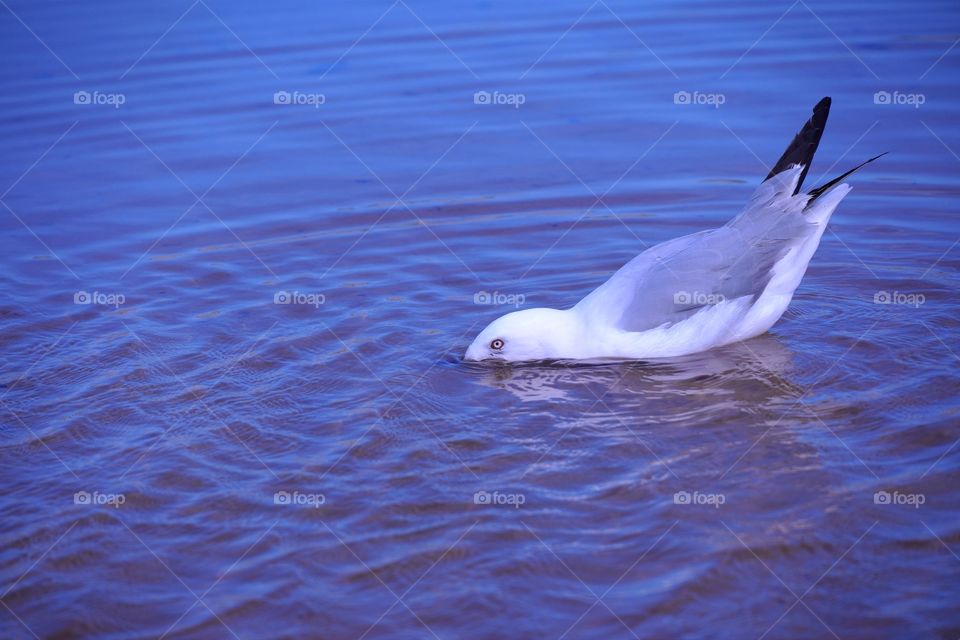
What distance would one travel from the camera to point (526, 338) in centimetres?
675

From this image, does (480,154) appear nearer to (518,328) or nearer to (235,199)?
(235,199)

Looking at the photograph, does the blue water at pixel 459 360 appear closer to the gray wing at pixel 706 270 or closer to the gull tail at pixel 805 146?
the gray wing at pixel 706 270

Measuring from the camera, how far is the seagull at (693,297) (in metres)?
6.61

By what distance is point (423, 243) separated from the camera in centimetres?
854

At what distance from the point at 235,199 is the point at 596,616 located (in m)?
6.14

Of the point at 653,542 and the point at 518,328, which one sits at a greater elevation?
the point at 518,328

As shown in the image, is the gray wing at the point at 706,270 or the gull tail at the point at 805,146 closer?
the gray wing at the point at 706,270

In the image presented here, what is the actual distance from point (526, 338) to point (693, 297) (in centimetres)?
99

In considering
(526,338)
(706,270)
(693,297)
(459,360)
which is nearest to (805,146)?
(706,270)

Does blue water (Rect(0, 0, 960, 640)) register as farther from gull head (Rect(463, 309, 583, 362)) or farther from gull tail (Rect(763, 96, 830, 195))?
gull tail (Rect(763, 96, 830, 195))

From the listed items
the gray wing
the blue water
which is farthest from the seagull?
the blue water

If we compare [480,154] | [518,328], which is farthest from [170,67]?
[518,328]

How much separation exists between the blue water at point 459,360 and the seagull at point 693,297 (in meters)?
0.14

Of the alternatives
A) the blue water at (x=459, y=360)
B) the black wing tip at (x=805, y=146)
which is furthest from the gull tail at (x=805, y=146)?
the blue water at (x=459, y=360)
